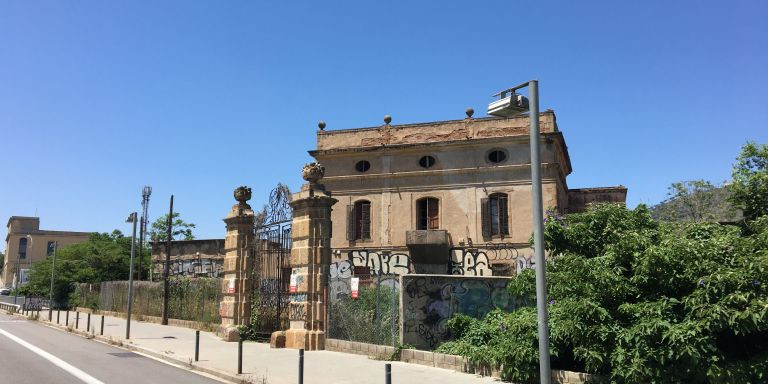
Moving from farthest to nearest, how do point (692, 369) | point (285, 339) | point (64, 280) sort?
point (64, 280) < point (285, 339) < point (692, 369)

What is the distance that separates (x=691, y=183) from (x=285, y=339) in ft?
114

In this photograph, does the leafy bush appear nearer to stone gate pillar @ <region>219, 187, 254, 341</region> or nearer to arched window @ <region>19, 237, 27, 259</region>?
stone gate pillar @ <region>219, 187, 254, 341</region>

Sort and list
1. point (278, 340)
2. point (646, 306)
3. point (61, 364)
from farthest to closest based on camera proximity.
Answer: point (278, 340), point (61, 364), point (646, 306)

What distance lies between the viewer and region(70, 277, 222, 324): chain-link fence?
2358 centimetres

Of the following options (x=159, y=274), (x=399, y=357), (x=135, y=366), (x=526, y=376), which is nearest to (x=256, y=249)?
(x=135, y=366)

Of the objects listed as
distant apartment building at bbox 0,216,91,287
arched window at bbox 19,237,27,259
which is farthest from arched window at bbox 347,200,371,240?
arched window at bbox 19,237,27,259

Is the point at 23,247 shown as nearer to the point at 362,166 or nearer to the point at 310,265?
the point at 362,166

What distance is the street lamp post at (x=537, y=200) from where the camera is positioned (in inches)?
271

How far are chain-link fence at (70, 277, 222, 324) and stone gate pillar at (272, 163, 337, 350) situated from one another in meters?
7.64

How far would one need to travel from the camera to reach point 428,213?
101 feet

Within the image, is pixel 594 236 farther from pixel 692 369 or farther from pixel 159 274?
pixel 159 274

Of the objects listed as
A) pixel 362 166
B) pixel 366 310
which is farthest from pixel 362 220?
pixel 366 310

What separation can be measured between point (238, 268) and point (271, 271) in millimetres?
1071

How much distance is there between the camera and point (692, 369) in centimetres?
869
